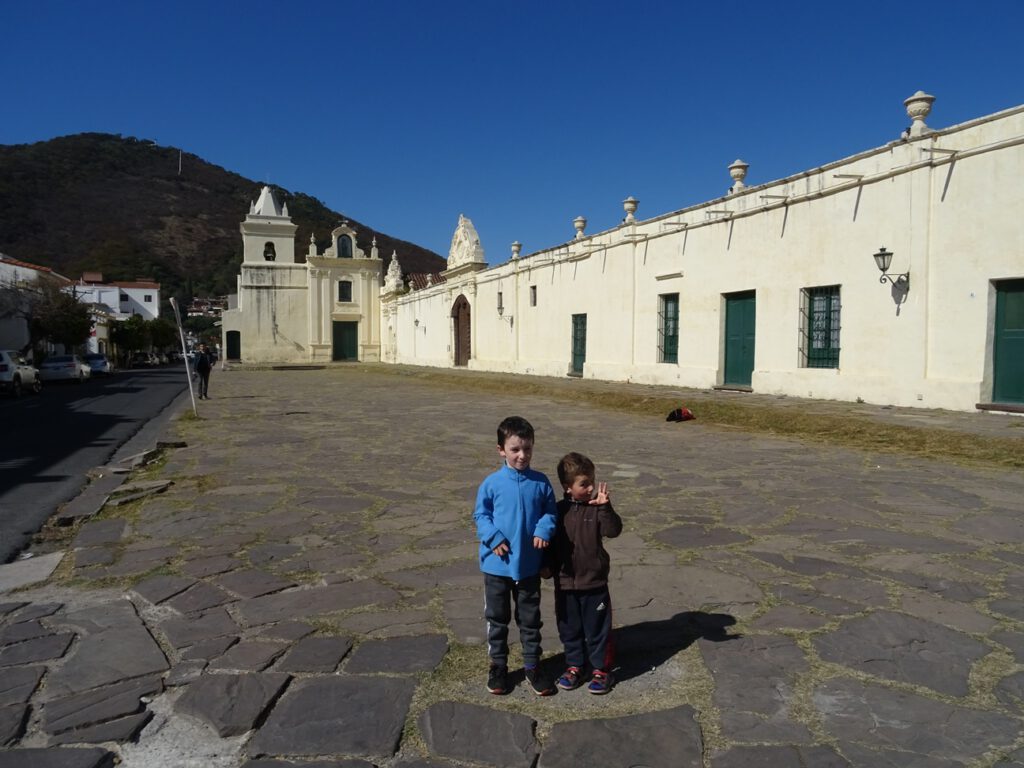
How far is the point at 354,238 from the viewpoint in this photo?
1972 inches

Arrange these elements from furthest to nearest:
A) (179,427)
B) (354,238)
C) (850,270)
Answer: (354,238)
(850,270)
(179,427)

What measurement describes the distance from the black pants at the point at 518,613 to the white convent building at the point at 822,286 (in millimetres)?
10532

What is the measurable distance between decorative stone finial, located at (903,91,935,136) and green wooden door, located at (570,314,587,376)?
11522mm

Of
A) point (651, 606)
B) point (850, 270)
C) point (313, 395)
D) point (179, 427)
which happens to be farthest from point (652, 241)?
point (651, 606)

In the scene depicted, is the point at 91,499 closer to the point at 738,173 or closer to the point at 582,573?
the point at 582,573

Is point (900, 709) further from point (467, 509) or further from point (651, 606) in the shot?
point (467, 509)

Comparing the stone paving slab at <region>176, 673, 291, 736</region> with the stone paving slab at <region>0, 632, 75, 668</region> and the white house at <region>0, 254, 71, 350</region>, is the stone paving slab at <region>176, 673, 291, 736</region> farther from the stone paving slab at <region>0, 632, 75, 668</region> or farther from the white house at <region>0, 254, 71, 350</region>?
the white house at <region>0, 254, 71, 350</region>

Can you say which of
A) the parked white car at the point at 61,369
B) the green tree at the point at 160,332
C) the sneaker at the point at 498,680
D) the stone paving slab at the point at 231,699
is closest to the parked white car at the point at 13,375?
the parked white car at the point at 61,369

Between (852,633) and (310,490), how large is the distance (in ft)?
Result: 15.4

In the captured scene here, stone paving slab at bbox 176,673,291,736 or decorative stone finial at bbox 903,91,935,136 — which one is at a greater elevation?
decorative stone finial at bbox 903,91,935,136

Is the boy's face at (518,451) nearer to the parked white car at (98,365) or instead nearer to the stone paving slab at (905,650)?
the stone paving slab at (905,650)

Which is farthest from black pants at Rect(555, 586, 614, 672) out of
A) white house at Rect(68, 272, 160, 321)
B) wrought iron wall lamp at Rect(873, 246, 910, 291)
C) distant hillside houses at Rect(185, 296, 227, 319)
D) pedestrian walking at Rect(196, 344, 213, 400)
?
distant hillside houses at Rect(185, 296, 227, 319)

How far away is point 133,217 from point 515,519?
115 meters

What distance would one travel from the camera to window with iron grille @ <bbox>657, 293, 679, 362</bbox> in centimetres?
1836
